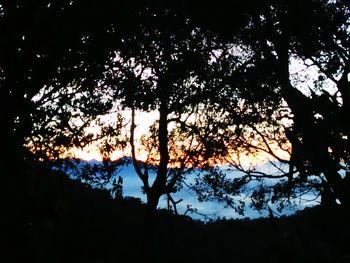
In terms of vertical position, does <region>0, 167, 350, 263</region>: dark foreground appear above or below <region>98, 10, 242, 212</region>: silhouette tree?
below

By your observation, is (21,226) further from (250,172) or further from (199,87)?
(250,172)

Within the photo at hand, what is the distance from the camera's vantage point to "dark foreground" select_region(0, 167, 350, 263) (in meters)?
4.95

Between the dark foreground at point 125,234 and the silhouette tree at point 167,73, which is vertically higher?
the silhouette tree at point 167,73

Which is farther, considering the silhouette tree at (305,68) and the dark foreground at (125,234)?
the silhouette tree at (305,68)

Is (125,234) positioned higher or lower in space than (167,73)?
lower

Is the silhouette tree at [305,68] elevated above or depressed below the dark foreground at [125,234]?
above

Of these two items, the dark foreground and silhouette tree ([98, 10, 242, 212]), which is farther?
silhouette tree ([98, 10, 242, 212])

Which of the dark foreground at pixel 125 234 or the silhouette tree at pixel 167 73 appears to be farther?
the silhouette tree at pixel 167 73

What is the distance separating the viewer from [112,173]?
1519 centimetres

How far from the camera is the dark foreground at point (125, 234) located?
495 centimetres

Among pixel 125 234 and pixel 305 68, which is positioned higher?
pixel 305 68

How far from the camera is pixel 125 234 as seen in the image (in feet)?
47.3

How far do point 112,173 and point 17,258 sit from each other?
10759mm

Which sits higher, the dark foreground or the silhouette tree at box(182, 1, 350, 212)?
the silhouette tree at box(182, 1, 350, 212)
